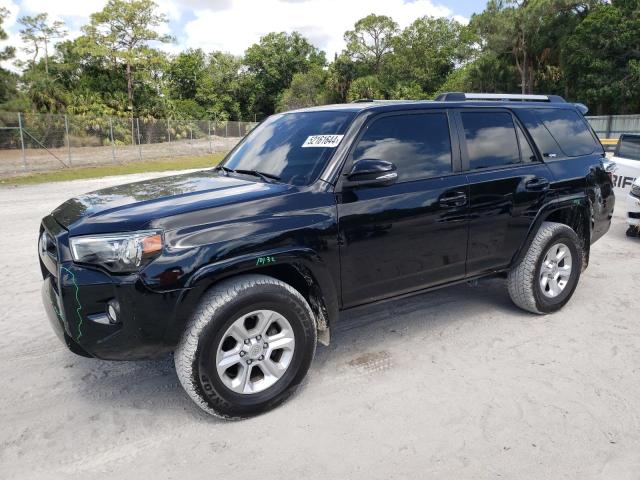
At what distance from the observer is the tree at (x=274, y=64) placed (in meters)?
76.8

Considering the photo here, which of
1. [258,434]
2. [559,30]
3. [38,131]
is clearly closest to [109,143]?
[38,131]

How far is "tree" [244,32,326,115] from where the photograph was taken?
7675 centimetres

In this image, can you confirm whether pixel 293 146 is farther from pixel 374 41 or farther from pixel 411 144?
pixel 374 41

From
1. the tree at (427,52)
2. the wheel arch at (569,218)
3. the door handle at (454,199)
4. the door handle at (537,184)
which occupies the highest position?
the tree at (427,52)

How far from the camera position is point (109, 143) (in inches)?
1018

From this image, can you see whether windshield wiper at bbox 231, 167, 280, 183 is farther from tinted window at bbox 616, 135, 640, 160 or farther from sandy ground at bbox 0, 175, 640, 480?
tinted window at bbox 616, 135, 640, 160

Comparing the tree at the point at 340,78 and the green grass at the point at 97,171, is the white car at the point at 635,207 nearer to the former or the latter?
the green grass at the point at 97,171

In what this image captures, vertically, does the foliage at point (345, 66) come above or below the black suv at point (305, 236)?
above

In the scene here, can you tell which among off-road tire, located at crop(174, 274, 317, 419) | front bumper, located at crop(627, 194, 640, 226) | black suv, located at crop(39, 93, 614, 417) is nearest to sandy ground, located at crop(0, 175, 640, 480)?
off-road tire, located at crop(174, 274, 317, 419)

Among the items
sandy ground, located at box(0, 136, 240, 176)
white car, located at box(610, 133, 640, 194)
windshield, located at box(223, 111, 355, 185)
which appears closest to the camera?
windshield, located at box(223, 111, 355, 185)

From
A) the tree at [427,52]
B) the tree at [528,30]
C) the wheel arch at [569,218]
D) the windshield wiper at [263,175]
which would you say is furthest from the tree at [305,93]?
the windshield wiper at [263,175]

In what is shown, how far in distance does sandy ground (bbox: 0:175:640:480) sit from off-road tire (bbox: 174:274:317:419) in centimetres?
13

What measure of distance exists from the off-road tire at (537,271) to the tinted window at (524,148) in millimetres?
605

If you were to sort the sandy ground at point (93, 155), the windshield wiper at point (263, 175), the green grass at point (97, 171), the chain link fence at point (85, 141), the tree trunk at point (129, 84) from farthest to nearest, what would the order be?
the tree trunk at point (129, 84) < the chain link fence at point (85, 141) < the sandy ground at point (93, 155) < the green grass at point (97, 171) < the windshield wiper at point (263, 175)
